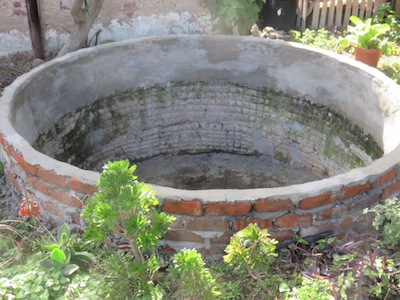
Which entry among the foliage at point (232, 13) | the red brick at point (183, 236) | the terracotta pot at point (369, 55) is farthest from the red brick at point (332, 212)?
the terracotta pot at point (369, 55)

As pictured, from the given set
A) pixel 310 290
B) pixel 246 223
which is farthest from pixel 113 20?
pixel 310 290

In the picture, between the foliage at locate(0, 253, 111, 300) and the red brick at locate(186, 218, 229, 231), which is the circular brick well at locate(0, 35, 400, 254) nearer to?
the foliage at locate(0, 253, 111, 300)

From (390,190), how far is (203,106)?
2.47 meters

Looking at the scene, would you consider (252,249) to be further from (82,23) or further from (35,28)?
(35,28)

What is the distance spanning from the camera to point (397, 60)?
640cm

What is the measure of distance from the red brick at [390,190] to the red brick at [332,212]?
0.27 m

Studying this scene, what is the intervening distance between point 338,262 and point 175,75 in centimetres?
283

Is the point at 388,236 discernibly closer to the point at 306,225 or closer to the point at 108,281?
the point at 306,225

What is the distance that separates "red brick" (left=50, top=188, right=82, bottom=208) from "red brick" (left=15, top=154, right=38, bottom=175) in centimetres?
16

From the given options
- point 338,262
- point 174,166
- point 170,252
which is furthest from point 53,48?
point 338,262

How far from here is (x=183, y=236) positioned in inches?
106

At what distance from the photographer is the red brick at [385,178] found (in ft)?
9.27

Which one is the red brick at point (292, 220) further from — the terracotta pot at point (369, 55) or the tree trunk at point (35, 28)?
the tree trunk at point (35, 28)

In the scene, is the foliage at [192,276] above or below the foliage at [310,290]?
above
